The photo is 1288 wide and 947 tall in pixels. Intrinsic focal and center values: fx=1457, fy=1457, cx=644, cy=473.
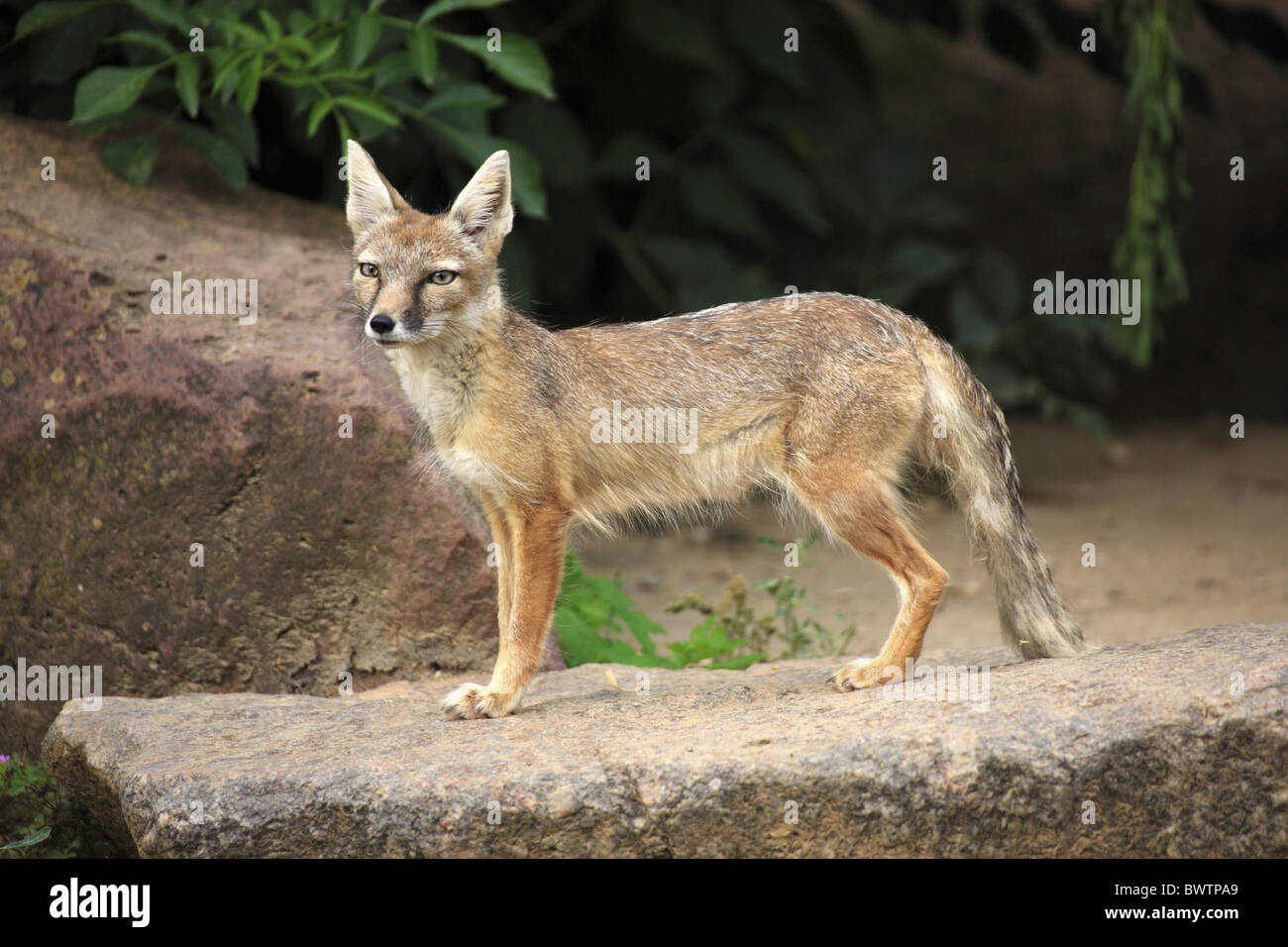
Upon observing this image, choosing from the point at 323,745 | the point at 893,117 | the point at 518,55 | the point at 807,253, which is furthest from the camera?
the point at 893,117

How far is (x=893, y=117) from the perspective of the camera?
13.0 metres

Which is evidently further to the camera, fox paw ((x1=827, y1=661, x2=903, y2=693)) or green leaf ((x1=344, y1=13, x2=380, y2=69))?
green leaf ((x1=344, y1=13, x2=380, y2=69))

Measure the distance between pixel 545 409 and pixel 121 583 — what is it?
1.91 metres

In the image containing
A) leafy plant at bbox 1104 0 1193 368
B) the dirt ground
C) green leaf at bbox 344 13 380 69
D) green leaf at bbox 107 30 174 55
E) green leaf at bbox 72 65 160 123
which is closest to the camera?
green leaf at bbox 72 65 160 123

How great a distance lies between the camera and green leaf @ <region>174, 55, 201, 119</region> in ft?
21.7

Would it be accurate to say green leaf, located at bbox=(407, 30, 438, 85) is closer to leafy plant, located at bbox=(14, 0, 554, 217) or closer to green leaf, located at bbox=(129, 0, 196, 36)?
leafy plant, located at bbox=(14, 0, 554, 217)

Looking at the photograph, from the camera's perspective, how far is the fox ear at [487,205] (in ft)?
18.3

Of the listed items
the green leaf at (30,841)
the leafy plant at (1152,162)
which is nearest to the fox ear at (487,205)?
the green leaf at (30,841)

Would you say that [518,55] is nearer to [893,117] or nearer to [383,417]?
[383,417]

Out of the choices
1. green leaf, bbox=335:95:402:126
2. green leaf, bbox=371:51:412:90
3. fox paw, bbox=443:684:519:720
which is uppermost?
green leaf, bbox=371:51:412:90

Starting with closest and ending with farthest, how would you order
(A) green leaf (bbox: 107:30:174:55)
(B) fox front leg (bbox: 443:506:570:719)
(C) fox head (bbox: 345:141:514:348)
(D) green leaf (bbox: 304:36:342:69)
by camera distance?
(C) fox head (bbox: 345:141:514:348)
(B) fox front leg (bbox: 443:506:570:719)
(A) green leaf (bbox: 107:30:174:55)
(D) green leaf (bbox: 304:36:342:69)

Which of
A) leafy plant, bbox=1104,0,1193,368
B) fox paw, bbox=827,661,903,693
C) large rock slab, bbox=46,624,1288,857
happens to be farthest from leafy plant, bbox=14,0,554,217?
leafy plant, bbox=1104,0,1193,368

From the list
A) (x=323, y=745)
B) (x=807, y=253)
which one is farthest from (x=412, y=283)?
(x=807, y=253)

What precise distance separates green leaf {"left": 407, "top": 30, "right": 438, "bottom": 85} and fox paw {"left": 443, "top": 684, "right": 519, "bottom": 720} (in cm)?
304
